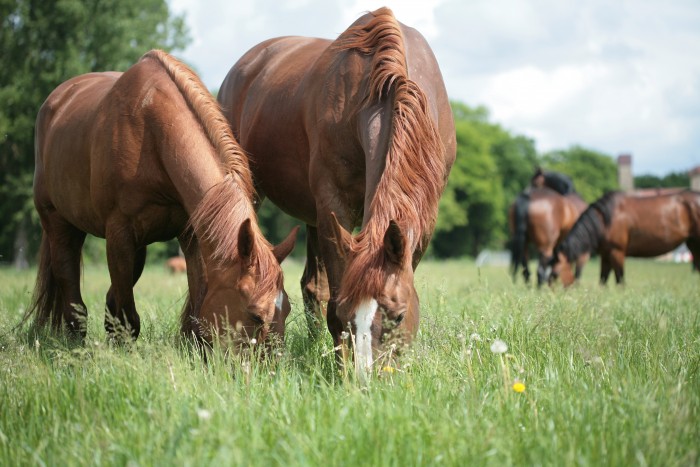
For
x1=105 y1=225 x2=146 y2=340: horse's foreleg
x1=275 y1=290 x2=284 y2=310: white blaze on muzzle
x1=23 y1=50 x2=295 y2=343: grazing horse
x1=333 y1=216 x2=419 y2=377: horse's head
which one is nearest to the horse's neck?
x1=23 y1=50 x2=295 y2=343: grazing horse

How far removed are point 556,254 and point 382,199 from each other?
11.3 m

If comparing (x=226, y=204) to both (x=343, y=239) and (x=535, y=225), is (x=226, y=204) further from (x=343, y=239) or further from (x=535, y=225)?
(x=535, y=225)

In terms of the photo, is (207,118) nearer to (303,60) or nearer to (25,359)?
(303,60)

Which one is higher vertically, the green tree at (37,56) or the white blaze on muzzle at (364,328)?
the green tree at (37,56)

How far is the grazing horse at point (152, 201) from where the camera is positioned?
4.14 meters

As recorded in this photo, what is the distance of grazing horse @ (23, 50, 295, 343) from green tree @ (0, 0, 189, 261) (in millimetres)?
20039

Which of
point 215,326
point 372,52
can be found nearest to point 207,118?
point 372,52

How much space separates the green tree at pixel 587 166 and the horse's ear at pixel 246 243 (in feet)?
265

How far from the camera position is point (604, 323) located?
16.1 feet

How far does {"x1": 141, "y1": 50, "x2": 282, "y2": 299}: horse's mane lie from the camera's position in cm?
412

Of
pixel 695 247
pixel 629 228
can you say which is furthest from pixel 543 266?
pixel 695 247

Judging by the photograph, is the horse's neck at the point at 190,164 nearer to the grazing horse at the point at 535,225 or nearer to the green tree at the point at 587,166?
the grazing horse at the point at 535,225

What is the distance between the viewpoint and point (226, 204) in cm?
438

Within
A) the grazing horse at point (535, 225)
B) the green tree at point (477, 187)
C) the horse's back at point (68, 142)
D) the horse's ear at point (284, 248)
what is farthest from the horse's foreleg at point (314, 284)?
the green tree at point (477, 187)
